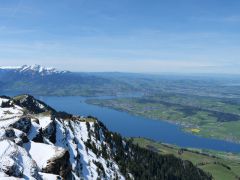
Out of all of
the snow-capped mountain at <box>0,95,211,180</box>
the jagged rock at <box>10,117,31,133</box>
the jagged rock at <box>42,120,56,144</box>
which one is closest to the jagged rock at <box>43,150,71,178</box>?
the snow-capped mountain at <box>0,95,211,180</box>

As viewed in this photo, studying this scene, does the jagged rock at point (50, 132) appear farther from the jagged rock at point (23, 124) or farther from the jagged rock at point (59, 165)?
the jagged rock at point (59, 165)

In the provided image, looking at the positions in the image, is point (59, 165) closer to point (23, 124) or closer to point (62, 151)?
point (62, 151)

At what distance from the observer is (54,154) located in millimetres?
63562

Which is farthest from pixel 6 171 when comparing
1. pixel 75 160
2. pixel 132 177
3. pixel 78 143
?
pixel 132 177

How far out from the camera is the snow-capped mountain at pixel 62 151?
178 feet

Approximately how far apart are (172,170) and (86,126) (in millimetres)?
74347

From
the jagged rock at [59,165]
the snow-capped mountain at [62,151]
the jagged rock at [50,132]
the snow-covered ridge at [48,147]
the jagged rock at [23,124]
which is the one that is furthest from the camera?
the jagged rock at [50,132]

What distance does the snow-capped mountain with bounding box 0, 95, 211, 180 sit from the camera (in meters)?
54.3

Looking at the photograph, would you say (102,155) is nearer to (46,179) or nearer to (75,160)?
(75,160)

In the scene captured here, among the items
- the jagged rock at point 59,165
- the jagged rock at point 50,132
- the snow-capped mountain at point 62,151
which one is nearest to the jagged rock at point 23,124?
the snow-capped mountain at point 62,151

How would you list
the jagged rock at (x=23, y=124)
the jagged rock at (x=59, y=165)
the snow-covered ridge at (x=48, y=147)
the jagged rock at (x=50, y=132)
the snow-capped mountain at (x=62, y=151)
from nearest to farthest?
the snow-covered ridge at (x=48, y=147) < the snow-capped mountain at (x=62, y=151) < the jagged rock at (x=59, y=165) < the jagged rock at (x=23, y=124) < the jagged rock at (x=50, y=132)

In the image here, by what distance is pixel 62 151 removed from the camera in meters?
64.9

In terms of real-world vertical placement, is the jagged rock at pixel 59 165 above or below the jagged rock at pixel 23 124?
below

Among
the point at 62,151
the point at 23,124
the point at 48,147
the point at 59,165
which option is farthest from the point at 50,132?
the point at 59,165
